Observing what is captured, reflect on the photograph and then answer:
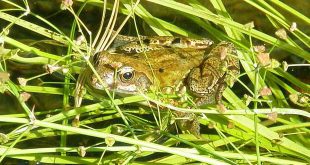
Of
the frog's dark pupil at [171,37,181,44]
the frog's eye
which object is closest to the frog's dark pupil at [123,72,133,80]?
the frog's eye

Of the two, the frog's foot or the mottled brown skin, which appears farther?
the mottled brown skin

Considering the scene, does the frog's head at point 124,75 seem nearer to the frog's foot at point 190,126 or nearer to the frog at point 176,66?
the frog at point 176,66

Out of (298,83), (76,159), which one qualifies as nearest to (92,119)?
(76,159)

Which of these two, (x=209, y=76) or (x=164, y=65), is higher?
(x=164, y=65)

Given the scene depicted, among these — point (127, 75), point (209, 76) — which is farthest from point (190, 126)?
point (127, 75)

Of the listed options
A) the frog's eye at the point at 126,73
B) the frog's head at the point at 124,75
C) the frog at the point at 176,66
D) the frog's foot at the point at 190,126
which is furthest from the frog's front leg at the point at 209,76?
the frog's eye at the point at 126,73

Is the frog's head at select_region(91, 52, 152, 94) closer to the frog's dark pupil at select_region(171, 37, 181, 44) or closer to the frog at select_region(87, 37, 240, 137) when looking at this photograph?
the frog at select_region(87, 37, 240, 137)

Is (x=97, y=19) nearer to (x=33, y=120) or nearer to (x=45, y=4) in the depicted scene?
(x=45, y=4)

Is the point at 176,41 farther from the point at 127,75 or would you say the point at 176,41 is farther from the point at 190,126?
the point at 190,126
